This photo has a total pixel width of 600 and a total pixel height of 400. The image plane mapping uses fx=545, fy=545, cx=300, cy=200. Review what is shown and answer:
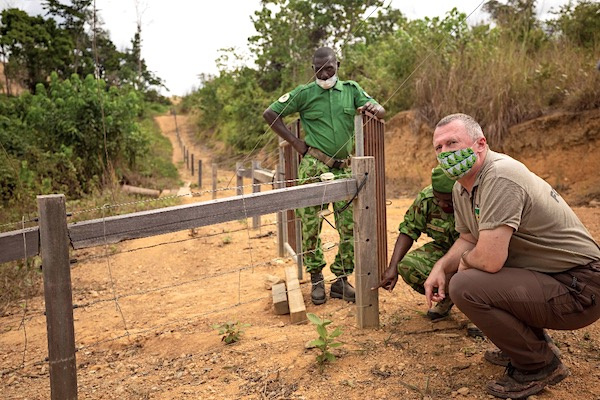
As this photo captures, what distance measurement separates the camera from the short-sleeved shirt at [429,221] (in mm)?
3461

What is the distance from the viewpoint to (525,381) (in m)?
2.61

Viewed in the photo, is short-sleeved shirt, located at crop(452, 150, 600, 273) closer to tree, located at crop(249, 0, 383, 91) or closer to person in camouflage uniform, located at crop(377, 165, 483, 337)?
person in camouflage uniform, located at crop(377, 165, 483, 337)

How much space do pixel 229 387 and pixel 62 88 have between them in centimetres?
1105

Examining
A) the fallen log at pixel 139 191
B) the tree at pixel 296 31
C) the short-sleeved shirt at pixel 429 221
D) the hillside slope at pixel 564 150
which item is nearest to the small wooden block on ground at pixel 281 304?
the short-sleeved shirt at pixel 429 221

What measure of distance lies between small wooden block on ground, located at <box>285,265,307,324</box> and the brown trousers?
5.19 ft

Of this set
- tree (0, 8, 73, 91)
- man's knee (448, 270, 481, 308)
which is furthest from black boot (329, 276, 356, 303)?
tree (0, 8, 73, 91)

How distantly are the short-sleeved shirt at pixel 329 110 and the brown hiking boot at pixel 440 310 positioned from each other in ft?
4.66

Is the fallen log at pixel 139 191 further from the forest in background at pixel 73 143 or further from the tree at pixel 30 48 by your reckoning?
the tree at pixel 30 48

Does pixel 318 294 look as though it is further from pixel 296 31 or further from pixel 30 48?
pixel 30 48

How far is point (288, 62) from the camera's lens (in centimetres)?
1969

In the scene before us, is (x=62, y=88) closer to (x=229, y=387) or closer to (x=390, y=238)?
(x=390, y=238)

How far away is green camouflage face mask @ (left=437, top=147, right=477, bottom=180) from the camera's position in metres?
2.56

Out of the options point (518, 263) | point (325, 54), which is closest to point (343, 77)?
point (325, 54)

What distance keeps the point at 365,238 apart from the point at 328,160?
3.42ft
